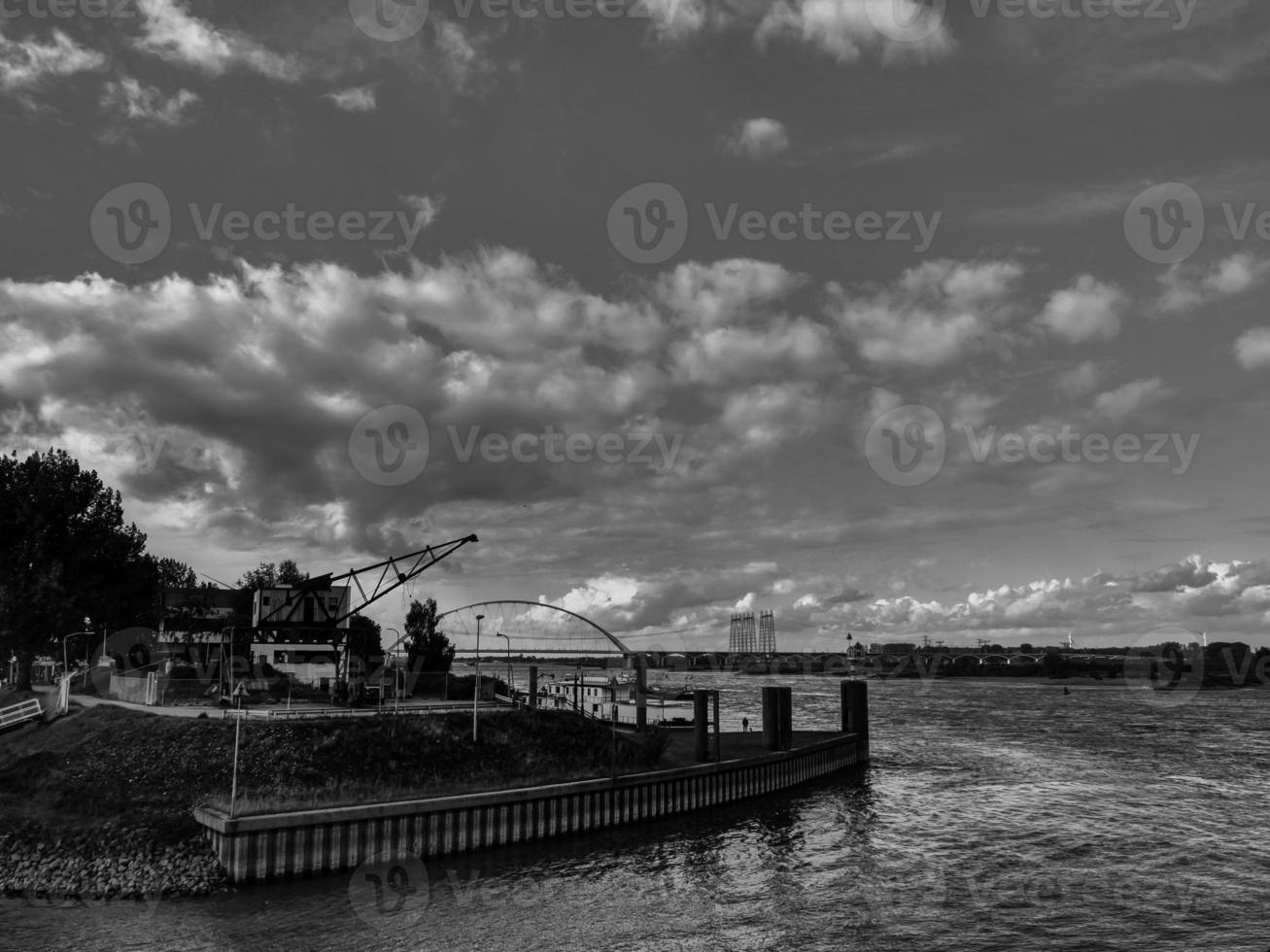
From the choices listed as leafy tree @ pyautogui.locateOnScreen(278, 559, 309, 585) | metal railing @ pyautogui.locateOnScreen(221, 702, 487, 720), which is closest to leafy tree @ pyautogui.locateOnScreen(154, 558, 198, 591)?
leafy tree @ pyautogui.locateOnScreen(278, 559, 309, 585)

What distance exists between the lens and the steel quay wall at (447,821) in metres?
36.7

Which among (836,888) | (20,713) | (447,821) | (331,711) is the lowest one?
(836,888)

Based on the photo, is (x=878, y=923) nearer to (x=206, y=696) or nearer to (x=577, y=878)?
(x=577, y=878)

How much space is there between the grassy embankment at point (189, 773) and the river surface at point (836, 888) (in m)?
2.31

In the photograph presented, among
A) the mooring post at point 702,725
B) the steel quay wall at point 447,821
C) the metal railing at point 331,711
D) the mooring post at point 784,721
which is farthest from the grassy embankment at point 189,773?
the mooring post at point 784,721

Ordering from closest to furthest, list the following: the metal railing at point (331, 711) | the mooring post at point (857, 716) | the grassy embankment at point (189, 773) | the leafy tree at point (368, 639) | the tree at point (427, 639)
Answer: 1. the grassy embankment at point (189, 773)
2. the metal railing at point (331, 711)
3. the mooring post at point (857, 716)
4. the leafy tree at point (368, 639)
5. the tree at point (427, 639)

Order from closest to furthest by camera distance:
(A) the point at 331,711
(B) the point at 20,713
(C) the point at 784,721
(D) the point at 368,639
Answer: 1. (A) the point at 331,711
2. (B) the point at 20,713
3. (C) the point at 784,721
4. (D) the point at 368,639

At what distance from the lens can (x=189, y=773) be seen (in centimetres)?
4319

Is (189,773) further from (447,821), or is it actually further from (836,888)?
(836,888)

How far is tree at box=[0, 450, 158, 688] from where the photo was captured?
2879 inches

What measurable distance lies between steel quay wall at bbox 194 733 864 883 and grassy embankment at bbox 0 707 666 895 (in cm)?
153

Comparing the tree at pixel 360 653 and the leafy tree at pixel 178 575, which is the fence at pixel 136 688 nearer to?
the tree at pixel 360 653

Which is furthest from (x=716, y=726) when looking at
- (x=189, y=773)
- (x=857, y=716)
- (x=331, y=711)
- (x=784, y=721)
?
(x=189, y=773)

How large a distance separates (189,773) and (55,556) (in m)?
43.3
